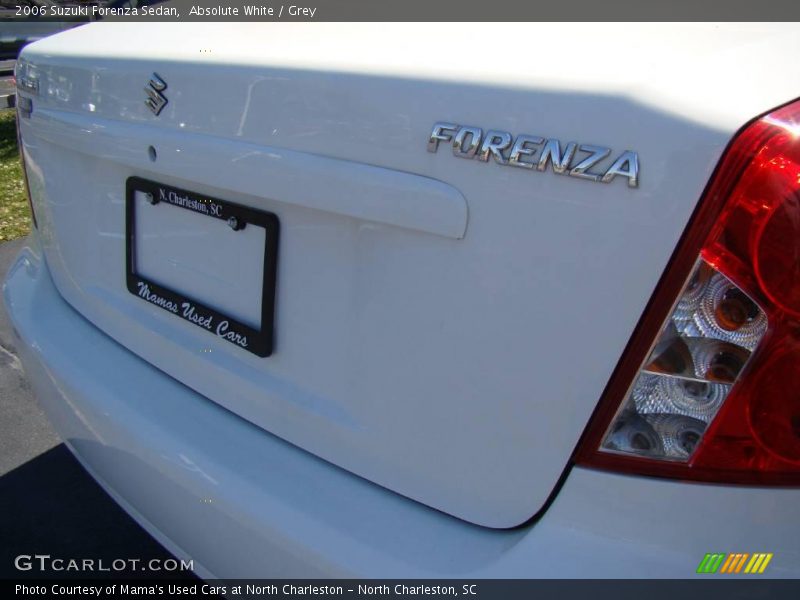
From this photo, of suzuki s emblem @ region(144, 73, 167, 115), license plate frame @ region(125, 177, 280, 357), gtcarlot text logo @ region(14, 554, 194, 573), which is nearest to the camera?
license plate frame @ region(125, 177, 280, 357)

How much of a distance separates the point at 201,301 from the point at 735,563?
1.17 meters

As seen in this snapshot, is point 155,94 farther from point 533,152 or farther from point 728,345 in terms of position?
point 728,345

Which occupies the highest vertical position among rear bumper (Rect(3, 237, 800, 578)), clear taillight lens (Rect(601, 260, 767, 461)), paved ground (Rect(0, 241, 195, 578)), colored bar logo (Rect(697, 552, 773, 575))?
clear taillight lens (Rect(601, 260, 767, 461))

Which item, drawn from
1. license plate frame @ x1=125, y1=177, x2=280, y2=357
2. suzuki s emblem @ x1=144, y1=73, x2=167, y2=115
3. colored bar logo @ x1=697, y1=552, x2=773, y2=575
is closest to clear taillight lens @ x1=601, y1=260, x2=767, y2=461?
colored bar logo @ x1=697, y1=552, x2=773, y2=575

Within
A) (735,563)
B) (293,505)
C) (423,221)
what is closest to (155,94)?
(423,221)

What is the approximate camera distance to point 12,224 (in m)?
5.84

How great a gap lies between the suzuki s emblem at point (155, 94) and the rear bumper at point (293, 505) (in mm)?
611

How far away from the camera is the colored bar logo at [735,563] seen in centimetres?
108

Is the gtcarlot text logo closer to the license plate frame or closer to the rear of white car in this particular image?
the rear of white car

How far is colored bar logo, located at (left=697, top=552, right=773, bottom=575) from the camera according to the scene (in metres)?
1.08

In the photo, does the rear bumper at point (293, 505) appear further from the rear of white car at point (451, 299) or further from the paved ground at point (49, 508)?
the paved ground at point (49, 508)

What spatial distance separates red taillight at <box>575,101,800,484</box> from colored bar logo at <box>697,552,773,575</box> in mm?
105

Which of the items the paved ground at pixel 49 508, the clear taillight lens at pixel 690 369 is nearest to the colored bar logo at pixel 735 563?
the clear taillight lens at pixel 690 369

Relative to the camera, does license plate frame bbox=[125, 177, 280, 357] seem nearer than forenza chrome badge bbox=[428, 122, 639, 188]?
No
